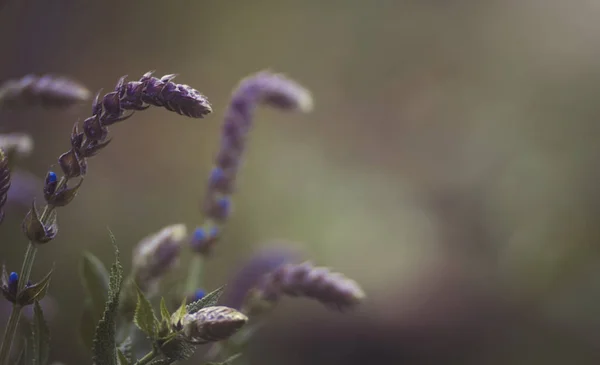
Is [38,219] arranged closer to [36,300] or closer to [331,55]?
[36,300]

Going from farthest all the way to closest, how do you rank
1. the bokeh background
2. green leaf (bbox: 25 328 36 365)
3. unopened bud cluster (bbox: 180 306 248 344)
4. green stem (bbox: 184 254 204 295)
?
the bokeh background, green stem (bbox: 184 254 204 295), green leaf (bbox: 25 328 36 365), unopened bud cluster (bbox: 180 306 248 344)

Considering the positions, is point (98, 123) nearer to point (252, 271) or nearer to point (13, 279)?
point (13, 279)

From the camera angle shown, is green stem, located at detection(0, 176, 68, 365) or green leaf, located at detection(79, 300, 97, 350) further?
green leaf, located at detection(79, 300, 97, 350)

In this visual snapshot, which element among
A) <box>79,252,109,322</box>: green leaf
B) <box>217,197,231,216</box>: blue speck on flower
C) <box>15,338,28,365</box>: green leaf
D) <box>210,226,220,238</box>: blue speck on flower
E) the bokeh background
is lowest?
<box>15,338,28,365</box>: green leaf

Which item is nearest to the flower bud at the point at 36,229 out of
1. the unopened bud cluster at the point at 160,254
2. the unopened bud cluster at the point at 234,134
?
the unopened bud cluster at the point at 160,254

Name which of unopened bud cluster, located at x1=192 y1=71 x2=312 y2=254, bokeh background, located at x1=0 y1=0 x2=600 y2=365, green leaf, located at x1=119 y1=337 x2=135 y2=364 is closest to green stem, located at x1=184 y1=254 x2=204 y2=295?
unopened bud cluster, located at x1=192 y1=71 x2=312 y2=254

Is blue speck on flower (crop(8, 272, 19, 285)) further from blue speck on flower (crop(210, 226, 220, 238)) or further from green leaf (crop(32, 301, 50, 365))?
blue speck on flower (crop(210, 226, 220, 238))
